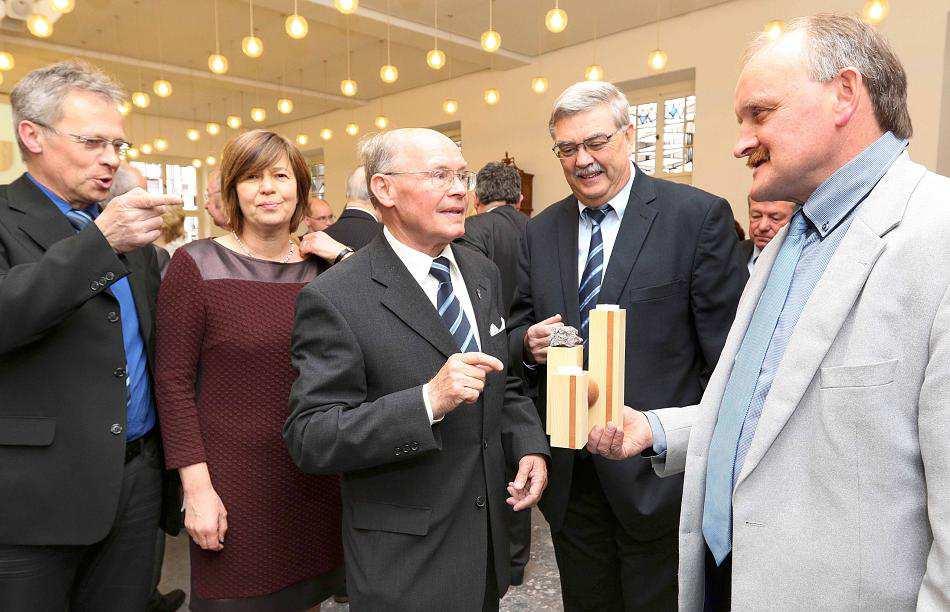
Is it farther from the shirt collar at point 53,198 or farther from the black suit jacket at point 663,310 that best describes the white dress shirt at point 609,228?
the shirt collar at point 53,198

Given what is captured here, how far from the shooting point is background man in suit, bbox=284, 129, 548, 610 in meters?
1.42

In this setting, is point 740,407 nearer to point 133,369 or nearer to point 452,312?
point 452,312

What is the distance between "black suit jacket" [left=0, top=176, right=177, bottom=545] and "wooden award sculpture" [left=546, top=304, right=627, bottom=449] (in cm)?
111

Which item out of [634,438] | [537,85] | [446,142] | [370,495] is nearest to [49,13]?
[537,85]

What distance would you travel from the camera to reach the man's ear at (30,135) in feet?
5.35

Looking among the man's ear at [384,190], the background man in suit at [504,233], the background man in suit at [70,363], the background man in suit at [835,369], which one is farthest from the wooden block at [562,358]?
the background man in suit at [504,233]

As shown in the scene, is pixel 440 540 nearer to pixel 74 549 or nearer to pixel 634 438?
pixel 634 438

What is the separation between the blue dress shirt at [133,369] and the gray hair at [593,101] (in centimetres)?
138

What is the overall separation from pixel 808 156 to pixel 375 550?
1.27 m

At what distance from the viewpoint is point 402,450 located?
1.42 meters

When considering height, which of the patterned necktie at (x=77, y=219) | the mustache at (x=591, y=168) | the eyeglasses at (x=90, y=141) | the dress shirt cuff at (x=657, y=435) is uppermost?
the eyeglasses at (x=90, y=141)

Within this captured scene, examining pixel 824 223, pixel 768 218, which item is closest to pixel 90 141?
pixel 824 223

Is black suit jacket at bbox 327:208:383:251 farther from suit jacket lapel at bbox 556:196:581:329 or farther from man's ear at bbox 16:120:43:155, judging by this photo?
man's ear at bbox 16:120:43:155

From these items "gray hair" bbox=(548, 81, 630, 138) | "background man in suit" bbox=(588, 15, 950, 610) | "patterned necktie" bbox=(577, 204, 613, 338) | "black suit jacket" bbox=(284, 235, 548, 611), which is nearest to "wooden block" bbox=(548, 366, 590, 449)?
"background man in suit" bbox=(588, 15, 950, 610)
